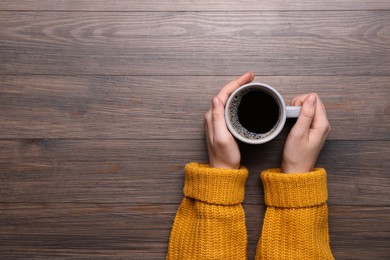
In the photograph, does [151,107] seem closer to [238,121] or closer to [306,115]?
[238,121]

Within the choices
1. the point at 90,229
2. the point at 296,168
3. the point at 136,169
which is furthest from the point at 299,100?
the point at 90,229

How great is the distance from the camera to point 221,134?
0.89m

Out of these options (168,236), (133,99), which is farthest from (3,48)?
(168,236)

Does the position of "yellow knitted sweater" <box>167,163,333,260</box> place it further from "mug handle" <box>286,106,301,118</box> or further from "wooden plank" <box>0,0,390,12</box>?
"wooden plank" <box>0,0,390,12</box>

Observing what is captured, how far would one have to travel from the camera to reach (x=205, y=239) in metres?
0.91

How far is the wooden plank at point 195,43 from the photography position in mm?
979

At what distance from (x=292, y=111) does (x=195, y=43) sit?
28 centimetres

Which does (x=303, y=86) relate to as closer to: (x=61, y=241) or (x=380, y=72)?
(x=380, y=72)

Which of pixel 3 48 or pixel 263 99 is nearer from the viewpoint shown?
pixel 263 99

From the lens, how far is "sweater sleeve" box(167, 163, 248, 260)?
91 centimetres

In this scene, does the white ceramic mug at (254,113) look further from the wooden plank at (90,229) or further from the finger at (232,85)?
the wooden plank at (90,229)

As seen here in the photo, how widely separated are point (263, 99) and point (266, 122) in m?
0.05

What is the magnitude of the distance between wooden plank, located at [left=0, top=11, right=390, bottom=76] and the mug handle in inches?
5.1

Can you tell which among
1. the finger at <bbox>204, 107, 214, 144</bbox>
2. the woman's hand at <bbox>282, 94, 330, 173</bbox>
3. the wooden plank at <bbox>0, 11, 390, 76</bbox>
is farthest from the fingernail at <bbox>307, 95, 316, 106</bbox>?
the finger at <bbox>204, 107, 214, 144</bbox>
